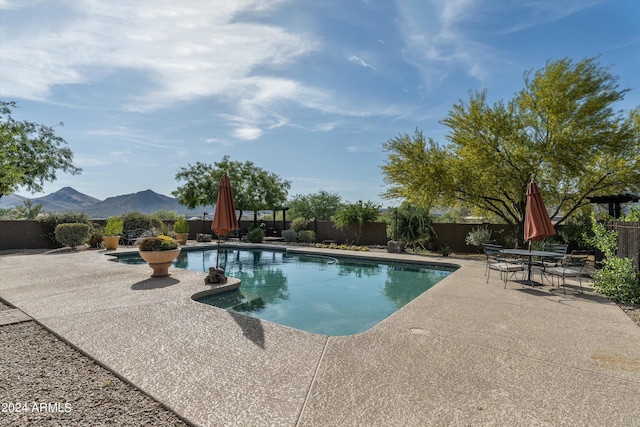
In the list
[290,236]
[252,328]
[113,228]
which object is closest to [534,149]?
[290,236]

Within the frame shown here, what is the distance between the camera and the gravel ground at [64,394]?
2.24 meters

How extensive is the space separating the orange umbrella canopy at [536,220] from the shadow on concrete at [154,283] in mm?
7247

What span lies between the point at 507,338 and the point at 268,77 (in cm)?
922

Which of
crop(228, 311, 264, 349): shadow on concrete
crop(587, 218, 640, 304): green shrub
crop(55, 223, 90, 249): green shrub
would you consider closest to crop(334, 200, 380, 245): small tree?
crop(587, 218, 640, 304): green shrub

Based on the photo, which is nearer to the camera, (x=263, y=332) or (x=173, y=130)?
(x=263, y=332)

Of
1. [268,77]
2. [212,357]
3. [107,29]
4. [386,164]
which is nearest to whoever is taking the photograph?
[212,357]

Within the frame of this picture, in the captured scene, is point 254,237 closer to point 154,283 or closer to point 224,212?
point 154,283

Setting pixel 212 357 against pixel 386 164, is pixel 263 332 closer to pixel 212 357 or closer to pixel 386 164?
pixel 212 357

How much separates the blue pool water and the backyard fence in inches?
149

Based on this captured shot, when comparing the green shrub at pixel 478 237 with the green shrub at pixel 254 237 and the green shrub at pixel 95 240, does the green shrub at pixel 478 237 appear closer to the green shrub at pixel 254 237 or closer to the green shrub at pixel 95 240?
the green shrub at pixel 254 237

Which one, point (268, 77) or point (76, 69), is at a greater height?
point (268, 77)

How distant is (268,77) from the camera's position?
10.0 meters

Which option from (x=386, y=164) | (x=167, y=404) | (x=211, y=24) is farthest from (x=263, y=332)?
(x=386, y=164)

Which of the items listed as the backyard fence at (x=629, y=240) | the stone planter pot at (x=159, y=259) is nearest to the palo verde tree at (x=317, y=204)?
the stone planter pot at (x=159, y=259)
